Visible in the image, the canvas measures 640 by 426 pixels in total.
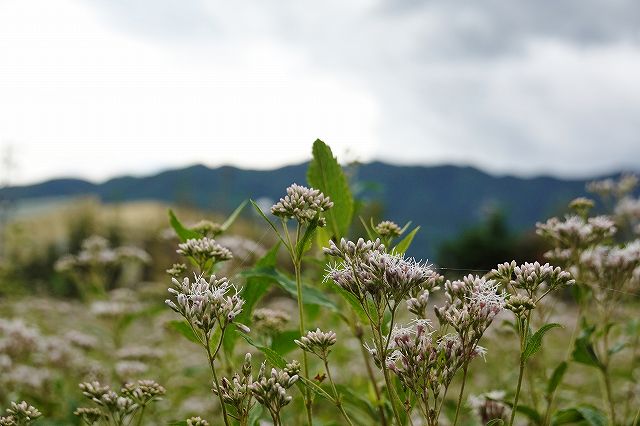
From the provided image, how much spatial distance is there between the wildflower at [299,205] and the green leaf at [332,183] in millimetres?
357

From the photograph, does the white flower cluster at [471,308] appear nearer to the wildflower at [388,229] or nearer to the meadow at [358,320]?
the meadow at [358,320]

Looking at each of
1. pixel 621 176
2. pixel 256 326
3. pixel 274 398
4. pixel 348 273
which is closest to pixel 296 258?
pixel 348 273

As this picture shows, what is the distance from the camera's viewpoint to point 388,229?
3031mm

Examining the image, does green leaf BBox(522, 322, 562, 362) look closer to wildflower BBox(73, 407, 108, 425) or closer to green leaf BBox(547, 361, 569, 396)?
green leaf BBox(547, 361, 569, 396)

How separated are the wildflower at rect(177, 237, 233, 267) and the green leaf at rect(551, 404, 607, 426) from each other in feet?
5.55


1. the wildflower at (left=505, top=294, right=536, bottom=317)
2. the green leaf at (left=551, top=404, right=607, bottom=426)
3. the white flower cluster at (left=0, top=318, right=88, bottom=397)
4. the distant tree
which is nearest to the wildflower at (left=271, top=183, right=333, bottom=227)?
the wildflower at (left=505, top=294, right=536, bottom=317)

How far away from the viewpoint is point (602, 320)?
3.96 metres

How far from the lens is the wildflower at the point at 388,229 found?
298 centimetres

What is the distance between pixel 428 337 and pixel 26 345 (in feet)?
17.7

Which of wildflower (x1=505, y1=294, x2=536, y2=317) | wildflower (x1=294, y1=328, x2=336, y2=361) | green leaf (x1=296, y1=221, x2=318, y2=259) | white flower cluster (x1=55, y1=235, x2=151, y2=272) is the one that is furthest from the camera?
white flower cluster (x1=55, y1=235, x2=151, y2=272)

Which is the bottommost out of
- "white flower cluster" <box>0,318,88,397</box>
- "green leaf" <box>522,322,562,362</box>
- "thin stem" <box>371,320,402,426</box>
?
"white flower cluster" <box>0,318,88,397</box>

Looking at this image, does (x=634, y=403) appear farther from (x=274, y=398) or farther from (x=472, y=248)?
(x=472, y=248)

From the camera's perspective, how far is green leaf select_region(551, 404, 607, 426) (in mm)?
2842

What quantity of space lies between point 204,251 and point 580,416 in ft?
6.17
